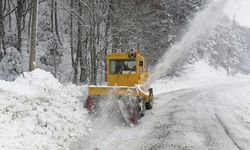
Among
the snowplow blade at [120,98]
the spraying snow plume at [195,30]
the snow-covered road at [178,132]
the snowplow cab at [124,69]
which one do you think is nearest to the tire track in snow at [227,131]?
the snow-covered road at [178,132]

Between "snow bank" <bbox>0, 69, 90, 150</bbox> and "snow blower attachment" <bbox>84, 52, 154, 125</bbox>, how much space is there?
768mm

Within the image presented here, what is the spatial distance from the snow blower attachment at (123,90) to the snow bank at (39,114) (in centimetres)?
77

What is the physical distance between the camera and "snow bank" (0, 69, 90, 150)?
10.8 metres

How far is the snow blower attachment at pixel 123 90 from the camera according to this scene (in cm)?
1520

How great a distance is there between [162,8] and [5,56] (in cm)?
2039

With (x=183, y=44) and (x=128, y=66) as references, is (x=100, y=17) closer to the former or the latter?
(x=128, y=66)

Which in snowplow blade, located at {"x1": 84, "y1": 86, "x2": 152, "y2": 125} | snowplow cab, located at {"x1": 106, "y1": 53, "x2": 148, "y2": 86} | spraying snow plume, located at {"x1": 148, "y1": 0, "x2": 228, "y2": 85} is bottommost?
snowplow blade, located at {"x1": 84, "y1": 86, "x2": 152, "y2": 125}

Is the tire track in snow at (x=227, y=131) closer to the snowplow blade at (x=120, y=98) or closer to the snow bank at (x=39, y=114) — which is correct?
the snowplow blade at (x=120, y=98)

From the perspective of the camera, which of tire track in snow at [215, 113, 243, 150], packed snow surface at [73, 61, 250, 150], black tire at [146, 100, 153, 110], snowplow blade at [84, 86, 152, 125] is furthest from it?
black tire at [146, 100, 153, 110]

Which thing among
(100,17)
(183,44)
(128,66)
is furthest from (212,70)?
(128,66)

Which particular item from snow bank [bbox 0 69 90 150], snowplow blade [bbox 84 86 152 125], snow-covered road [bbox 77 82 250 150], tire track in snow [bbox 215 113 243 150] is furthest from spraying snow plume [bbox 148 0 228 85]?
snow bank [bbox 0 69 90 150]

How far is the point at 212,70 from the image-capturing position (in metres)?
61.2

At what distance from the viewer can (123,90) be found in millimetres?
15414

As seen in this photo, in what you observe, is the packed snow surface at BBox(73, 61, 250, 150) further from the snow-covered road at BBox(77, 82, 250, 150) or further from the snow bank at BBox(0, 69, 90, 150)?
the snow bank at BBox(0, 69, 90, 150)
